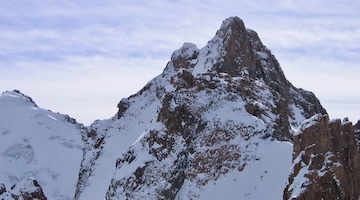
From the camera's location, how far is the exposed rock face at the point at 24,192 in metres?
106

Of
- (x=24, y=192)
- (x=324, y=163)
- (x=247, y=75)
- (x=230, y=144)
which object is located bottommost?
(x=324, y=163)

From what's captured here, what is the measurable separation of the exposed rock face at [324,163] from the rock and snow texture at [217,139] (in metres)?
17.0

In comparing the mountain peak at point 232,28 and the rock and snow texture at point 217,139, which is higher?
the mountain peak at point 232,28

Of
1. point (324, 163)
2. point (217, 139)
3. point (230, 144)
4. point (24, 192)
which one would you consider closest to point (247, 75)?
point (217, 139)

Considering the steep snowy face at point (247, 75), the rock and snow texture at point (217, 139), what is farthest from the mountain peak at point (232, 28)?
the rock and snow texture at point (217, 139)

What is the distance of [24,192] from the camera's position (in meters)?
109

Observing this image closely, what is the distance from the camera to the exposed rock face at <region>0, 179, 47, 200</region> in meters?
106

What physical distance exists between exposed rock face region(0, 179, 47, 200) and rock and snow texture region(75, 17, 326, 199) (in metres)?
12.6

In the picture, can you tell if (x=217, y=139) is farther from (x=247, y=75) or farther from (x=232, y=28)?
(x=232, y=28)

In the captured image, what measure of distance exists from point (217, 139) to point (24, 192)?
31.8 meters

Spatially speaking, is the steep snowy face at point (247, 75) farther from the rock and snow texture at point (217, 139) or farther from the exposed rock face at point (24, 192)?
the exposed rock face at point (24, 192)

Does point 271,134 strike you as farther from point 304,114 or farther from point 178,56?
point 178,56

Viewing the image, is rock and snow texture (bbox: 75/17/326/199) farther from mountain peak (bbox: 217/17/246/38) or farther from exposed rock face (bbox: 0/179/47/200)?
exposed rock face (bbox: 0/179/47/200)

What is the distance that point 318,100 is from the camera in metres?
144
